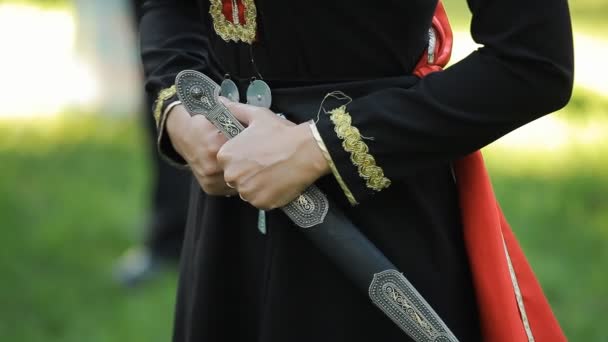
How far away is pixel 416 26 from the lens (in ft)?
4.79

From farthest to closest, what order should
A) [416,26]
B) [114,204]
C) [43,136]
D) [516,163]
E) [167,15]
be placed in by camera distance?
[43,136] < [516,163] < [114,204] < [167,15] < [416,26]

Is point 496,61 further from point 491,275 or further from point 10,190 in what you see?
point 10,190

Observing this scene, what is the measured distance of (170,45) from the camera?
1.79 metres

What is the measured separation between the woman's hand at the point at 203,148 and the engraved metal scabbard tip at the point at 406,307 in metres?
0.29

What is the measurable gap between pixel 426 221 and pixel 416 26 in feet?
0.98

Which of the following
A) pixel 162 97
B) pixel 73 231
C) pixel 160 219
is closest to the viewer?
pixel 162 97

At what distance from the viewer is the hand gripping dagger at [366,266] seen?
1.41 meters

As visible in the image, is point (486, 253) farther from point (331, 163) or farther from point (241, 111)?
point (241, 111)

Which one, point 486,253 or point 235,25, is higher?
point 235,25

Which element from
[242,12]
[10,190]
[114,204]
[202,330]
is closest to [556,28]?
[242,12]

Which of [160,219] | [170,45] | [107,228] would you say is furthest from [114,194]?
[170,45]

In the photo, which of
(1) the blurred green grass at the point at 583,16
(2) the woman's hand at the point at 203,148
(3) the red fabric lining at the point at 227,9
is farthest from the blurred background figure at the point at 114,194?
(3) the red fabric lining at the point at 227,9

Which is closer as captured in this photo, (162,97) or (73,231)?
(162,97)

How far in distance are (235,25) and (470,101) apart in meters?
0.43
